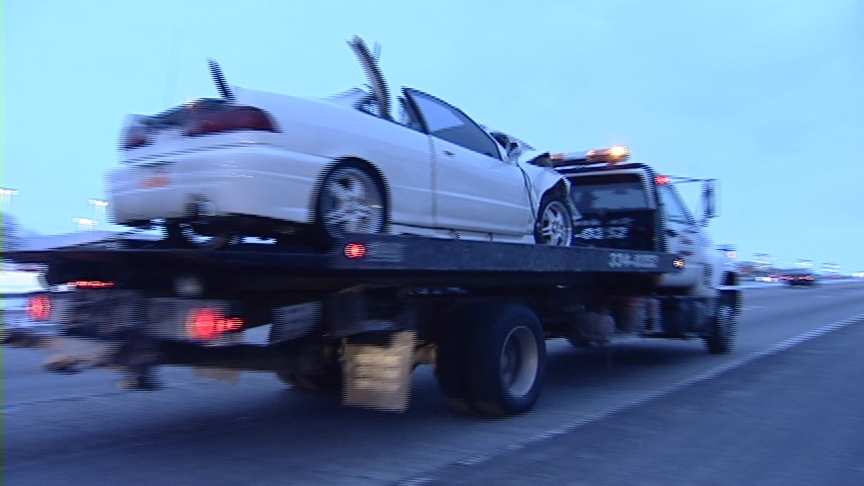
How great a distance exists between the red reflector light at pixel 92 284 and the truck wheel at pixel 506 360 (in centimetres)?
280

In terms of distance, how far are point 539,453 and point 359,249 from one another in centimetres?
203

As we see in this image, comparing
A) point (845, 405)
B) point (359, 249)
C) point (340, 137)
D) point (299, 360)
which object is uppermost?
point (340, 137)

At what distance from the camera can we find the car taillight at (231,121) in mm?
4773

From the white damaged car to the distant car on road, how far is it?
5171 centimetres

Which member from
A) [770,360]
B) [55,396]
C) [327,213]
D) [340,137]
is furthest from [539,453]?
[770,360]

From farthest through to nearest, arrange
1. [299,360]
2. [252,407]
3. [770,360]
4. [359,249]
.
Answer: [770,360] < [252,407] < [299,360] < [359,249]

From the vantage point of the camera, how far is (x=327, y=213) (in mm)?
5117

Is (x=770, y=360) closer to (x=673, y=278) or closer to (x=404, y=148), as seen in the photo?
(x=673, y=278)

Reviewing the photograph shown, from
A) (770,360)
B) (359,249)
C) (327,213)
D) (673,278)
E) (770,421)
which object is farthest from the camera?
(770,360)

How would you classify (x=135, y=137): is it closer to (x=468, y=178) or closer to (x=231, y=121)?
(x=231, y=121)

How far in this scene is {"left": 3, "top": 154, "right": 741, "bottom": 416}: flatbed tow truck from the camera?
4578mm

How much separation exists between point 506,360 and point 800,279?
51566 mm

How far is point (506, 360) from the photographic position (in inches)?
260

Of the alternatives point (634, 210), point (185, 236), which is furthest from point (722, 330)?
point (185, 236)
